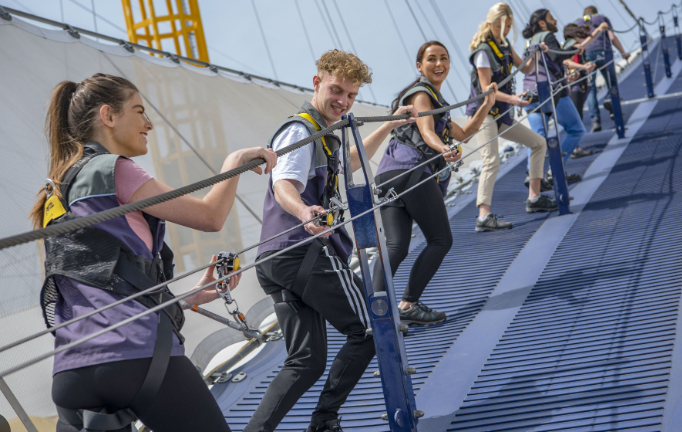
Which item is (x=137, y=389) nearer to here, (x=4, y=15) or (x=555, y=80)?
(x=4, y=15)

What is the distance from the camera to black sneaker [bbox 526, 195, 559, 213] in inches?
197

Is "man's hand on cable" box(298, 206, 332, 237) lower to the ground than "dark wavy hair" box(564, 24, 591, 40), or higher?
lower

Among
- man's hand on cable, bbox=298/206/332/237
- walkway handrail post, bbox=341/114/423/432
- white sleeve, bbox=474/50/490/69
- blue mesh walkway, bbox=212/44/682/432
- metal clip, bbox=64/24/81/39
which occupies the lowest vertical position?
blue mesh walkway, bbox=212/44/682/432

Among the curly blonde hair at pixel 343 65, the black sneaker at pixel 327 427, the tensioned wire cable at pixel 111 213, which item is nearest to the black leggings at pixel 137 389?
the tensioned wire cable at pixel 111 213

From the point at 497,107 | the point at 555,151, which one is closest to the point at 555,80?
the point at 555,151

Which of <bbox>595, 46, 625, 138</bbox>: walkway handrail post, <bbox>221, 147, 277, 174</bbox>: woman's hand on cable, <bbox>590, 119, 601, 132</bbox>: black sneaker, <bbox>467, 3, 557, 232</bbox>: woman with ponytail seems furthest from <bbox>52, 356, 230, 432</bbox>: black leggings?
<bbox>590, 119, 601, 132</bbox>: black sneaker

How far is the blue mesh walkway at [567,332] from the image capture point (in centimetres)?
226

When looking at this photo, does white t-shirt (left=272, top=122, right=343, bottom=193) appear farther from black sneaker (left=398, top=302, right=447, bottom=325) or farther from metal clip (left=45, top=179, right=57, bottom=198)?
black sneaker (left=398, top=302, right=447, bottom=325)

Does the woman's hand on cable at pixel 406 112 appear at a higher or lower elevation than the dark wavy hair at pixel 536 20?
lower

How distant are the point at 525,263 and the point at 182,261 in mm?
2357

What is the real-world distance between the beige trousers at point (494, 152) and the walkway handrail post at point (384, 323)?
2.77m

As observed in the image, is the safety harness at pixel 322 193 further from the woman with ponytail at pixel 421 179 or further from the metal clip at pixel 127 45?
the metal clip at pixel 127 45

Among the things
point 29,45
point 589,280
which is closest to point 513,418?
point 589,280

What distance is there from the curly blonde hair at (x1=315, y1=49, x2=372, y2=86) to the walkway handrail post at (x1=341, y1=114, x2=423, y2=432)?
32cm
